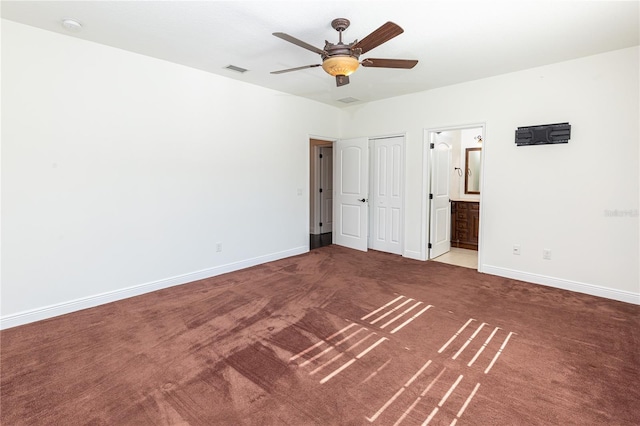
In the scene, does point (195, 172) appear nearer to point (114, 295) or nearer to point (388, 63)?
point (114, 295)

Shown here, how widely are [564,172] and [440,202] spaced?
6.22 feet

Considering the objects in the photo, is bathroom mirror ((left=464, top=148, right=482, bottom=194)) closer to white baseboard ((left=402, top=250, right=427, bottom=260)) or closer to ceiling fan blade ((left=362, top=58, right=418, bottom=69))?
white baseboard ((left=402, top=250, right=427, bottom=260))

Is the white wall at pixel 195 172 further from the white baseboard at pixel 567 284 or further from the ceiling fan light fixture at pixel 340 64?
the ceiling fan light fixture at pixel 340 64

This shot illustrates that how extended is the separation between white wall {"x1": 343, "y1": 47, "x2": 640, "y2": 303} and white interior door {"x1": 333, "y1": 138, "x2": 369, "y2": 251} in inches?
60.4

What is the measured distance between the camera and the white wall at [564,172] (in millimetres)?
3395

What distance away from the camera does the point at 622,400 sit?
1919 mm

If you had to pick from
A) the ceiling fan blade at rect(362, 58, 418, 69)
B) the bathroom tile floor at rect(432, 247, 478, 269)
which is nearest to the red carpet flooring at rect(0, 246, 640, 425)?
the bathroom tile floor at rect(432, 247, 478, 269)

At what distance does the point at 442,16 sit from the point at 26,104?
3.82 metres

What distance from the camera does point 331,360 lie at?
7.74ft

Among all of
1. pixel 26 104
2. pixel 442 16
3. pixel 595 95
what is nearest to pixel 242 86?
pixel 26 104

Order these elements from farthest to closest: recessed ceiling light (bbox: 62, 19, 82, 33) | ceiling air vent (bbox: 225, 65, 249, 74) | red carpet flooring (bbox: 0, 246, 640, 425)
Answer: ceiling air vent (bbox: 225, 65, 249, 74) → recessed ceiling light (bbox: 62, 19, 82, 33) → red carpet flooring (bbox: 0, 246, 640, 425)

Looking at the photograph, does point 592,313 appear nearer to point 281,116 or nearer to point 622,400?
point 622,400

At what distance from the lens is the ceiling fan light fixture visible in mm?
2584

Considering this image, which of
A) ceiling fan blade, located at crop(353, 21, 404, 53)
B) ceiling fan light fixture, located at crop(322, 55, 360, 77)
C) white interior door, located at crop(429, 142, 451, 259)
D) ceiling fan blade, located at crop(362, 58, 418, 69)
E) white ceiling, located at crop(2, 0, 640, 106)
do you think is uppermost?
white ceiling, located at crop(2, 0, 640, 106)
